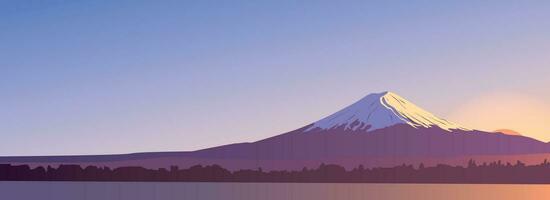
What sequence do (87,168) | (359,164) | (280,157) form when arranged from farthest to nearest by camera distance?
(359,164), (280,157), (87,168)

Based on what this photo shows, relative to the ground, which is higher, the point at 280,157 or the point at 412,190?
the point at 280,157

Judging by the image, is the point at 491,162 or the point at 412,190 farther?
the point at 491,162

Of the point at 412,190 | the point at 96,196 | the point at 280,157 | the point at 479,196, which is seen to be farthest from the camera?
the point at 280,157

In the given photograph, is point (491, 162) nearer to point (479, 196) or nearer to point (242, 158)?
point (242, 158)

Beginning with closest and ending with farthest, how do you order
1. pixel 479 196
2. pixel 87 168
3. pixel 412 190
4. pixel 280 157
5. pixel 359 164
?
pixel 479 196 → pixel 412 190 → pixel 87 168 → pixel 280 157 → pixel 359 164

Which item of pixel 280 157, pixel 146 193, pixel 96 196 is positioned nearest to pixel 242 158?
pixel 280 157

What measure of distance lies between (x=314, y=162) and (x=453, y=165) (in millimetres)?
21019

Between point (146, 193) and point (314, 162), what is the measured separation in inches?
3485

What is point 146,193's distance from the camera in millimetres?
101562

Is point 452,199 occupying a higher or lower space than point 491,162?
lower

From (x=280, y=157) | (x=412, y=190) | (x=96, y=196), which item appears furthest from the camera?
(x=280, y=157)

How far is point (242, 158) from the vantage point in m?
167

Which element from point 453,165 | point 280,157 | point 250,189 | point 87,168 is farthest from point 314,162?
point 250,189

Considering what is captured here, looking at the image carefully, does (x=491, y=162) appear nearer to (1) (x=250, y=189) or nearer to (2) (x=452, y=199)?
(1) (x=250, y=189)
